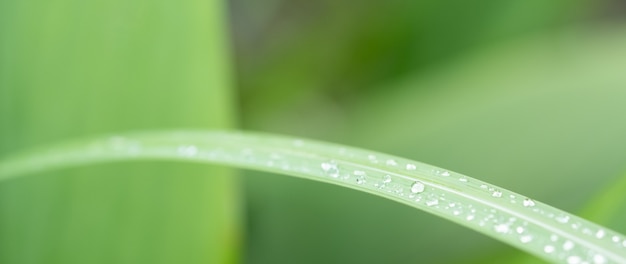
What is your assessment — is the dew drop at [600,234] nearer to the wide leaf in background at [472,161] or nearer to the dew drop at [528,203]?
the dew drop at [528,203]

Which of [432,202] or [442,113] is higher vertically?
[442,113]

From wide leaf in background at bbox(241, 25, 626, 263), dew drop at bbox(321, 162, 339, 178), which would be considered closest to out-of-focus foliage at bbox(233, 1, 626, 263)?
wide leaf in background at bbox(241, 25, 626, 263)

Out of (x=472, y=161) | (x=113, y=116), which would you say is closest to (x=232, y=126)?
(x=113, y=116)

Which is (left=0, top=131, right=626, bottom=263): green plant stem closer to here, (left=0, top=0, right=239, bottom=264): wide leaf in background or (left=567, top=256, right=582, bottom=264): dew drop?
(left=567, top=256, right=582, bottom=264): dew drop

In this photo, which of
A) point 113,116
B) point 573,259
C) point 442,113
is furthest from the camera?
point 442,113

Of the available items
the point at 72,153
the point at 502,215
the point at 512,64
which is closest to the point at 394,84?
the point at 512,64

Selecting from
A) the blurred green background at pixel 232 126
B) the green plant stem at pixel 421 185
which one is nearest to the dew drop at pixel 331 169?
the green plant stem at pixel 421 185

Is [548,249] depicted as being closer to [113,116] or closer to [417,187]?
[417,187]
